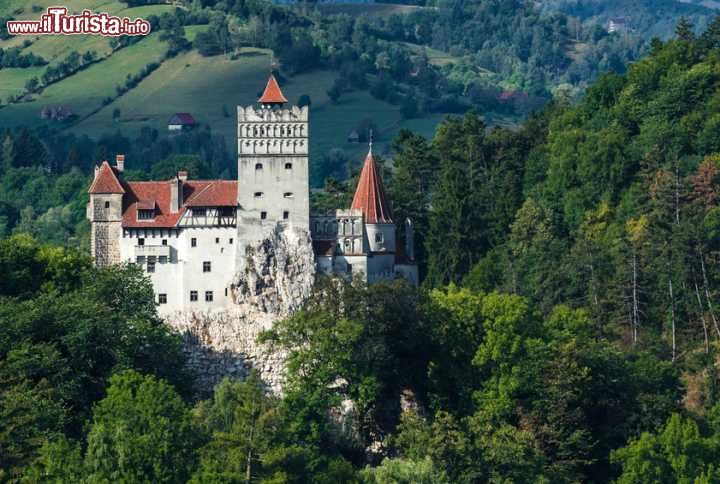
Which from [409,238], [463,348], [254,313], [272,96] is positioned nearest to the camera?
[463,348]

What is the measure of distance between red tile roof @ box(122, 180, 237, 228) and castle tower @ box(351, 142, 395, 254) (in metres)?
6.68

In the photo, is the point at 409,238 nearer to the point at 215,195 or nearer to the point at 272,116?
the point at 272,116

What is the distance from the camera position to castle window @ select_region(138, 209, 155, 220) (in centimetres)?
9200

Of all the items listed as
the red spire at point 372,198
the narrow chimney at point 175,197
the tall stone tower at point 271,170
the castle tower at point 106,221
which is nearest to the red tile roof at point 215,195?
the narrow chimney at point 175,197

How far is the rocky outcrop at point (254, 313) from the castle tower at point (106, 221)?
493 centimetres

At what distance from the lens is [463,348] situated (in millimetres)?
88062

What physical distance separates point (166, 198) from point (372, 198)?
33.0ft

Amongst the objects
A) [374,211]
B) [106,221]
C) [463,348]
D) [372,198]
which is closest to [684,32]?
[372,198]

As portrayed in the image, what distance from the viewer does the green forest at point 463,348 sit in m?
77.8

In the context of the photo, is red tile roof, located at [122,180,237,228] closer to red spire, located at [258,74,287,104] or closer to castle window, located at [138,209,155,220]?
castle window, located at [138,209,155,220]

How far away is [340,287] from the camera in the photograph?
87.2 meters

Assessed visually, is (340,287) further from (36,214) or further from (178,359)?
(36,214)

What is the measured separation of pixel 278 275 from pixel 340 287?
142 inches

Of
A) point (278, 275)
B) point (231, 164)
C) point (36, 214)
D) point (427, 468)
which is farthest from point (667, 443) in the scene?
point (231, 164)
